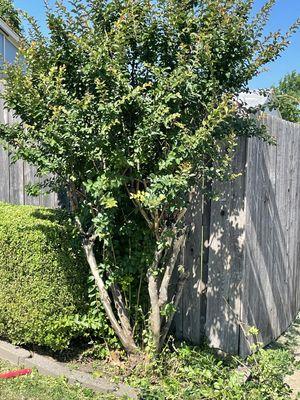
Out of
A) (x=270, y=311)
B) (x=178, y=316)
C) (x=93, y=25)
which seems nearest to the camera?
(x=93, y=25)

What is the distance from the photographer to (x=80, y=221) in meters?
3.74

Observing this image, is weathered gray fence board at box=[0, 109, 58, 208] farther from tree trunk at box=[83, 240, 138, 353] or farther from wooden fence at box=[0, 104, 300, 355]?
wooden fence at box=[0, 104, 300, 355]

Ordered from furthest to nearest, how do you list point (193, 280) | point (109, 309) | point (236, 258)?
point (193, 280) < point (236, 258) < point (109, 309)

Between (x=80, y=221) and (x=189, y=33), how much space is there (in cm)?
167

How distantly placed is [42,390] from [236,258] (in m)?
1.86

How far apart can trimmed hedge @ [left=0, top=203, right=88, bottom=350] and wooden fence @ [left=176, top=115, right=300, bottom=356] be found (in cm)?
98

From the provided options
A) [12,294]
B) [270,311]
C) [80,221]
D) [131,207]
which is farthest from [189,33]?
[270,311]

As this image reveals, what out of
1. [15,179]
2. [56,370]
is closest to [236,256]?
[56,370]

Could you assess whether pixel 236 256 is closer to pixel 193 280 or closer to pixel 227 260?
pixel 227 260

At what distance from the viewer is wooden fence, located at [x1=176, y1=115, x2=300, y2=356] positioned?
154 inches

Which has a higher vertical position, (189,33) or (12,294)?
(189,33)

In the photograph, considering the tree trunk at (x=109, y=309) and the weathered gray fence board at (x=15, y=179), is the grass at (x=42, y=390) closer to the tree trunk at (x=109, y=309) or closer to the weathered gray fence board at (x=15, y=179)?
the tree trunk at (x=109, y=309)

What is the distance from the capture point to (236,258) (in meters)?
3.92

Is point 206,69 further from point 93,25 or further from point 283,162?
point 283,162
